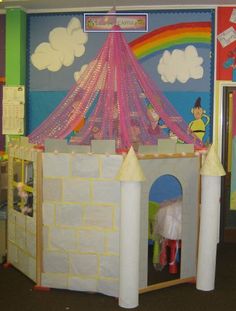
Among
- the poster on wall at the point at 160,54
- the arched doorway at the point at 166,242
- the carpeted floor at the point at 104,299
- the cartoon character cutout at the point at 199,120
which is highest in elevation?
the poster on wall at the point at 160,54

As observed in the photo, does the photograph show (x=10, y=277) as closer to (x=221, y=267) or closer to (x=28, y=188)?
(x=28, y=188)

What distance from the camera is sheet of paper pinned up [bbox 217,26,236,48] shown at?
175 inches

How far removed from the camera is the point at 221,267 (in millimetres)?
3889

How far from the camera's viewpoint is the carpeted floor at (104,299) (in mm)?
2982

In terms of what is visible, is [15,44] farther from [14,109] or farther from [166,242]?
[166,242]

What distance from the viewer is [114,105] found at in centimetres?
317

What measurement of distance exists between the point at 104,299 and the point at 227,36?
305 centimetres

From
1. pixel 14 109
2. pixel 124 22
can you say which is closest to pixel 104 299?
pixel 14 109

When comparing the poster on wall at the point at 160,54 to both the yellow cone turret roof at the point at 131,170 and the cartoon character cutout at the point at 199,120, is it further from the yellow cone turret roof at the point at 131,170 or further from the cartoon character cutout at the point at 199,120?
the yellow cone turret roof at the point at 131,170

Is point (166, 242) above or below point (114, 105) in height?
below

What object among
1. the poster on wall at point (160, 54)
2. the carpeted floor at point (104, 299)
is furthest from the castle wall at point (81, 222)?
the poster on wall at point (160, 54)

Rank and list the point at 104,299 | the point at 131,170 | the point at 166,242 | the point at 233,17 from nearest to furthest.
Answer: the point at 131,170 → the point at 104,299 → the point at 166,242 → the point at 233,17

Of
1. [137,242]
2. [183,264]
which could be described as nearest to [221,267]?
[183,264]

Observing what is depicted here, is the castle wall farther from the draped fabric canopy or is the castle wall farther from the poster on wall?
the poster on wall
